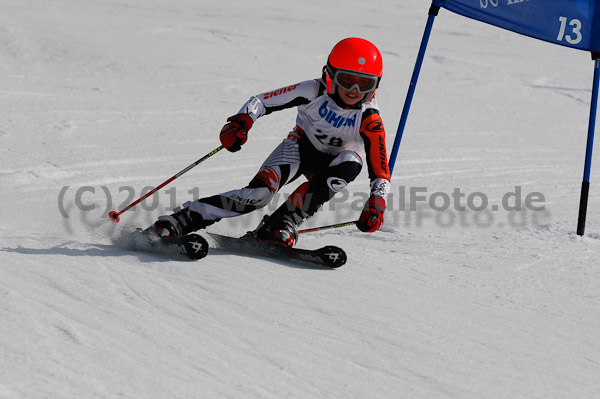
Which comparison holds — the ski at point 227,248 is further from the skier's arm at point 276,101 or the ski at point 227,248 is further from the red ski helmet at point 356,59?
the red ski helmet at point 356,59

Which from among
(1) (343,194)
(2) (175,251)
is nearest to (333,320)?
(2) (175,251)

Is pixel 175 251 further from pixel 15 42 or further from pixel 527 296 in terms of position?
pixel 15 42

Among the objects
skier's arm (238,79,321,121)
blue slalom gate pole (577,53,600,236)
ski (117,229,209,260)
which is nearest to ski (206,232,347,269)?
ski (117,229,209,260)

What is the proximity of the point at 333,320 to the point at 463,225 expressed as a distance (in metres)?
2.69

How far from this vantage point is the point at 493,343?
140 inches

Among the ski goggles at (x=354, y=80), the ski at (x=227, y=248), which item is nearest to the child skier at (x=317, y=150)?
the ski goggles at (x=354, y=80)

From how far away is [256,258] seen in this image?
461 centimetres

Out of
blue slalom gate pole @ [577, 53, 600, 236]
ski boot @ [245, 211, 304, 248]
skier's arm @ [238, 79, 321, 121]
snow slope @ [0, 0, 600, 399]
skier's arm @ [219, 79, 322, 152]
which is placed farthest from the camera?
blue slalom gate pole @ [577, 53, 600, 236]

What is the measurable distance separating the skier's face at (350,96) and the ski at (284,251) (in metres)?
1.00

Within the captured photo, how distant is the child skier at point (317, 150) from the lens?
183 inches

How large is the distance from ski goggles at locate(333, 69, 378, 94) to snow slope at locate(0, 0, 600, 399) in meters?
1.14

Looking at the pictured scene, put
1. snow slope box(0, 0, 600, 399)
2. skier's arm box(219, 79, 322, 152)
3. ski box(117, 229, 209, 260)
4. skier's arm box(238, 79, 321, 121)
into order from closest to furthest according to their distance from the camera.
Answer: snow slope box(0, 0, 600, 399) → ski box(117, 229, 209, 260) → skier's arm box(219, 79, 322, 152) → skier's arm box(238, 79, 321, 121)

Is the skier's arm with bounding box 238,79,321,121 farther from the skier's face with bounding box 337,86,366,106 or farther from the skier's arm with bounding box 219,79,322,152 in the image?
the skier's face with bounding box 337,86,366,106

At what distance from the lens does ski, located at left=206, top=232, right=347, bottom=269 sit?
14.8 feet
